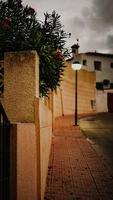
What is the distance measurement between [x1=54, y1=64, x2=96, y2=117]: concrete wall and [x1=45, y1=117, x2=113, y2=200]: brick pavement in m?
15.4

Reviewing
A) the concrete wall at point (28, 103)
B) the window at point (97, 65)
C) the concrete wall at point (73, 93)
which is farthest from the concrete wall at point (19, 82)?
the window at point (97, 65)

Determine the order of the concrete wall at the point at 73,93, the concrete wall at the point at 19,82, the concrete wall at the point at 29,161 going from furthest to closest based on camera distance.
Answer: the concrete wall at the point at 73,93, the concrete wall at the point at 19,82, the concrete wall at the point at 29,161

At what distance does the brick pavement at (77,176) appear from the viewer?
5785mm

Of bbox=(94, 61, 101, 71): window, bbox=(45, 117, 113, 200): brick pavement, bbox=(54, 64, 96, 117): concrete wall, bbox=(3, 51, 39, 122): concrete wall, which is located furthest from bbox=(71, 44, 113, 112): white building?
bbox=(3, 51, 39, 122): concrete wall

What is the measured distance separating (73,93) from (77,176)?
74.7 feet

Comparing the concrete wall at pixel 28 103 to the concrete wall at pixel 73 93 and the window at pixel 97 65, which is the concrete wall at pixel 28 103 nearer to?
the concrete wall at pixel 73 93

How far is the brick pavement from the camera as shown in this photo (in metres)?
5.79

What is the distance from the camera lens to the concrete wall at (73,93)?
26875mm

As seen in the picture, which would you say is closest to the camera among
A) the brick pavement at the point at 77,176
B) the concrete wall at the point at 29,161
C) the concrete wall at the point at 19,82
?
the concrete wall at the point at 29,161

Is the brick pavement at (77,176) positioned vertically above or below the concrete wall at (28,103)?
below

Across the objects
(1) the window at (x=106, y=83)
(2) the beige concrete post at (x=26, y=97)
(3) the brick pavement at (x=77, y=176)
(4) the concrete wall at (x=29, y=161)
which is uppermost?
(1) the window at (x=106, y=83)

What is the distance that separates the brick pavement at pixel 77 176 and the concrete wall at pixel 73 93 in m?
15.4

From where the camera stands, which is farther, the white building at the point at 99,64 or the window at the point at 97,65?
the window at the point at 97,65

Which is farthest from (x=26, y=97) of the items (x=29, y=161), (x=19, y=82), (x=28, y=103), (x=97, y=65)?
(x=97, y=65)
